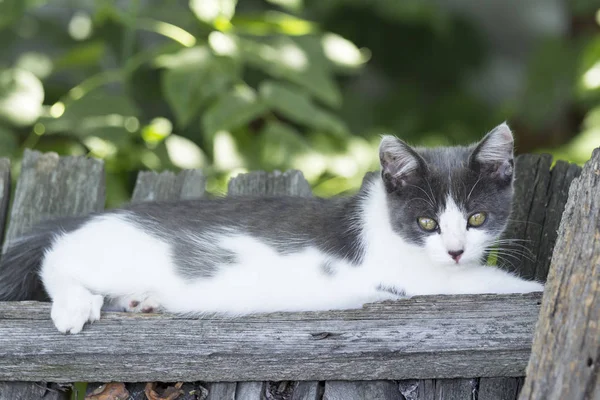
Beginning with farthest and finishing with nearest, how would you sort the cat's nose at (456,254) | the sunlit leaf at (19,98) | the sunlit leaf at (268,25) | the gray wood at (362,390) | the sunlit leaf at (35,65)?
the sunlit leaf at (35,65)
the sunlit leaf at (268,25)
the sunlit leaf at (19,98)
the cat's nose at (456,254)
the gray wood at (362,390)

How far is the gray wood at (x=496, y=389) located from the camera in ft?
7.16

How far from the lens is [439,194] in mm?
2443

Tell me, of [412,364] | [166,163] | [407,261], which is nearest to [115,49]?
[166,163]

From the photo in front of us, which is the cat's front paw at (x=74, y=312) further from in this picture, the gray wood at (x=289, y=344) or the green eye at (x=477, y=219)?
the green eye at (x=477, y=219)

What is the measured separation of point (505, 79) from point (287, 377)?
4.95 m

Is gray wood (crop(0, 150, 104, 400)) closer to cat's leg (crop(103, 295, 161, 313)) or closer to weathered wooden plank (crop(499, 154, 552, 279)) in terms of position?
cat's leg (crop(103, 295, 161, 313))

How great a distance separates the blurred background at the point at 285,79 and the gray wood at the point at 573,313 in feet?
6.24

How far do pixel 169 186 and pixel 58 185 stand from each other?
41 cm

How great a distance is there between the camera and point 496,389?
219 centimetres

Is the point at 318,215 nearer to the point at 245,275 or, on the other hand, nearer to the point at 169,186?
the point at 245,275

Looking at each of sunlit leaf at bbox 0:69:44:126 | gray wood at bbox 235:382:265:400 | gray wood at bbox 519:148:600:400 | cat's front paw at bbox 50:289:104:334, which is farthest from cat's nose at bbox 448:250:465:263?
sunlit leaf at bbox 0:69:44:126

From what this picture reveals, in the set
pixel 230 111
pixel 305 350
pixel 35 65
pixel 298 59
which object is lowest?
pixel 305 350

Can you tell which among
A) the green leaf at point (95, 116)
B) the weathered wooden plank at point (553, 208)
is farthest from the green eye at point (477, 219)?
the green leaf at point (95, 116)

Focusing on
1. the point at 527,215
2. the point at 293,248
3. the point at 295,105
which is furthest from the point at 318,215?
the point at 295,105
